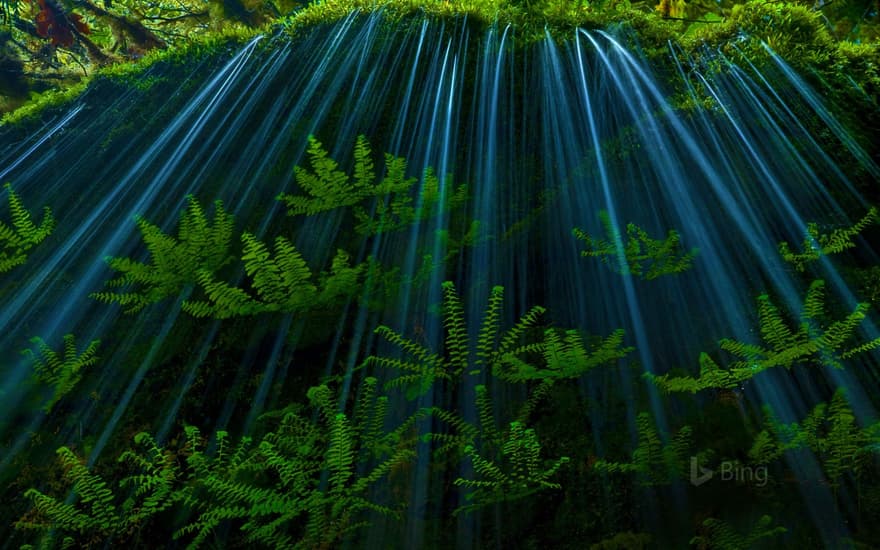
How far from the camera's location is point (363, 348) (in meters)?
2.68

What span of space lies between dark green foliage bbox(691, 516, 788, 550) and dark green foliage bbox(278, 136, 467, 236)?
182 centimetres

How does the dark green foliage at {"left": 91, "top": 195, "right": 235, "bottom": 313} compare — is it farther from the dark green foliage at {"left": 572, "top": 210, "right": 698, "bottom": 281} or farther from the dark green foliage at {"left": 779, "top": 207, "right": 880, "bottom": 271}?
the dark green foliage at {"left": 779, "top": 207, "right": 880, "bottom": 271}

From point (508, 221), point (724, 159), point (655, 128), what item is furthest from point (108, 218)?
point (724, 159)

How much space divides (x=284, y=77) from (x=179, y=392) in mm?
2423

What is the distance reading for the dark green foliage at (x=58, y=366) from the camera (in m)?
2.58

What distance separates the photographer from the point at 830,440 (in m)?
1.77

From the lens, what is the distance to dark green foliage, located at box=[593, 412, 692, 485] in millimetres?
1876

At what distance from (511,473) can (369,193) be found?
159 cm

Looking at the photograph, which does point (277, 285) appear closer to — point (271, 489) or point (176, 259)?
point (176, 259)

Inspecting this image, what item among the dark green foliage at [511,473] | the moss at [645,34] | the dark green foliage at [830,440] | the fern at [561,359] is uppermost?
the moss at [645,34]

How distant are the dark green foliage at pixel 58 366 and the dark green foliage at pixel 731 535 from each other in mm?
2778

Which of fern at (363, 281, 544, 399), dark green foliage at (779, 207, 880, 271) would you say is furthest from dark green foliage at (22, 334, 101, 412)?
dark green foliage at (779, 207, 880, 271)

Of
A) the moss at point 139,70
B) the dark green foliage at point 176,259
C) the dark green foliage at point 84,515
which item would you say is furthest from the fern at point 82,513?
the moss at point 139,70

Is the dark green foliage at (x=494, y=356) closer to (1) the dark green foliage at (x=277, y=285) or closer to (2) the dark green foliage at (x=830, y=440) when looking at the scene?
(1) the dark green foliage at (x=277, y=285)
